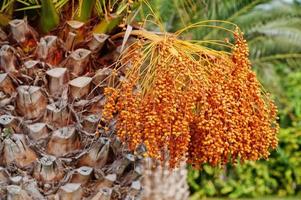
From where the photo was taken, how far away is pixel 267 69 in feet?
31.3

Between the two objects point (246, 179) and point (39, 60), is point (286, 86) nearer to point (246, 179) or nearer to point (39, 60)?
point (246, 179)

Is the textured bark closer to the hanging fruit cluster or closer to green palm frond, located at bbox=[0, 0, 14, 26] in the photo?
green palm frond, located at bbox=[0, 0, 14, 26]

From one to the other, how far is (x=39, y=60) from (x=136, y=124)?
673 millimetres

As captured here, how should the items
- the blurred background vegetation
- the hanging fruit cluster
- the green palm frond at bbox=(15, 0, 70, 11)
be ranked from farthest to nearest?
1. the blurred background vegetation
2. the green palm frond at bbox=(15, 0, 70, 11)
3. the hanging fruit cluster

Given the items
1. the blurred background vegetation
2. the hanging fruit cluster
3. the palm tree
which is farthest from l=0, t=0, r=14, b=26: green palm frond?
the palm tree

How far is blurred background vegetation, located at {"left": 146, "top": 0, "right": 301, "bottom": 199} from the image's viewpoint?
8195 mm

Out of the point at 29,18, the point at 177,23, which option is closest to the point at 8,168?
the point at 29,18

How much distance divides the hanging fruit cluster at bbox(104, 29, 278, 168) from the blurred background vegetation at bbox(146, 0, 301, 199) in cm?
341

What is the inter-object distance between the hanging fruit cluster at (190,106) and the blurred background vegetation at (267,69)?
3408 millimetres

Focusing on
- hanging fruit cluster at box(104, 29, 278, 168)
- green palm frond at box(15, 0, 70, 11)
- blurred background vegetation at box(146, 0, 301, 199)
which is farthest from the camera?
blurred background vegetation at box(146, 0, 301, 199)

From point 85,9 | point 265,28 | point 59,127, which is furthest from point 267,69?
point 59,127

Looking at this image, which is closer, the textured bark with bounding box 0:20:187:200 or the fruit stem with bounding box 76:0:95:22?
the textured bark with bounding box 0:20:187:200

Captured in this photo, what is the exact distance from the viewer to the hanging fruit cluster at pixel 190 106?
310 cm

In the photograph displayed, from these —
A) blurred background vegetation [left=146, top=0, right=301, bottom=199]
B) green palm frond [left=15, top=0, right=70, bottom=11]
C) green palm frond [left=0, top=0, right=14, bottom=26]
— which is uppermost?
green palm frond [left=15, top=0, right=70, bottom=11]
